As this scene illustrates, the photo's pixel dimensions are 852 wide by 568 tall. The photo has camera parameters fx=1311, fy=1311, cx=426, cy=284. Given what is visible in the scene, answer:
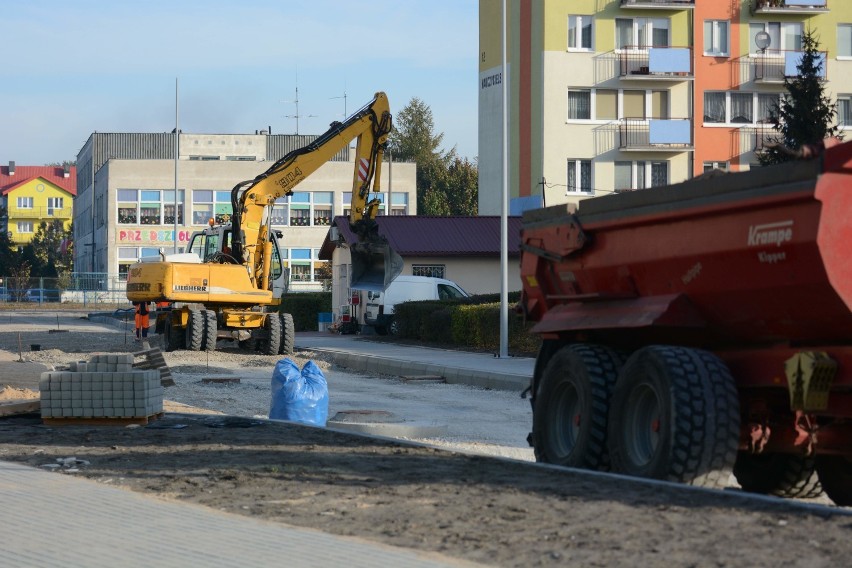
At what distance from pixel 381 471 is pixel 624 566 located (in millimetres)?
3694

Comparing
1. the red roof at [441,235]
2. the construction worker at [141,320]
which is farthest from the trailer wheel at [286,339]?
the red roof at [441,235]

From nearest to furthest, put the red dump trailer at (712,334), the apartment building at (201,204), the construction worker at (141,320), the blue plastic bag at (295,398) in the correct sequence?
the red dump trailer at (712,334), the blue plastic bag at (295,398), the construction worker at (141,320), the apartment building at (201,204)

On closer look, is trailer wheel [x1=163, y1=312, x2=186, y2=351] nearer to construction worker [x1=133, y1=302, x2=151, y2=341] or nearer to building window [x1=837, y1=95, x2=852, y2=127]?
construction worker [x1=133, y1=302, x2=151, y2=341]

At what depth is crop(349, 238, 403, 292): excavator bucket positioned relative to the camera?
28.4 metres

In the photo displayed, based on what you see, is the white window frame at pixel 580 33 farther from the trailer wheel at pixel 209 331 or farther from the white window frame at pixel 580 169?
the trailer wheel at pixel 209 331

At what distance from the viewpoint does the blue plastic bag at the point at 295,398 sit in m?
14.5

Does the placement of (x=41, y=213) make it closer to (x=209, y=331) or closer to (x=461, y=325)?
(x=461, y=325)

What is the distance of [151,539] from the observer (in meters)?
7.33

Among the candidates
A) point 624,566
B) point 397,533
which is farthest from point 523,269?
point 624,566

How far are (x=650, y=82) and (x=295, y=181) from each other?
1002 inches

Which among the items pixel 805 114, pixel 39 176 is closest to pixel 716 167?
Answer: pixel 805 114

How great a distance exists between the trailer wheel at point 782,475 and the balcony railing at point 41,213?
14455cm

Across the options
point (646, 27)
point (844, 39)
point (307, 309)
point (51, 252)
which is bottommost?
point (307, 309)

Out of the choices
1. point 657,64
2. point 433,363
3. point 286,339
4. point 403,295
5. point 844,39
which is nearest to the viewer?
point 433,363
